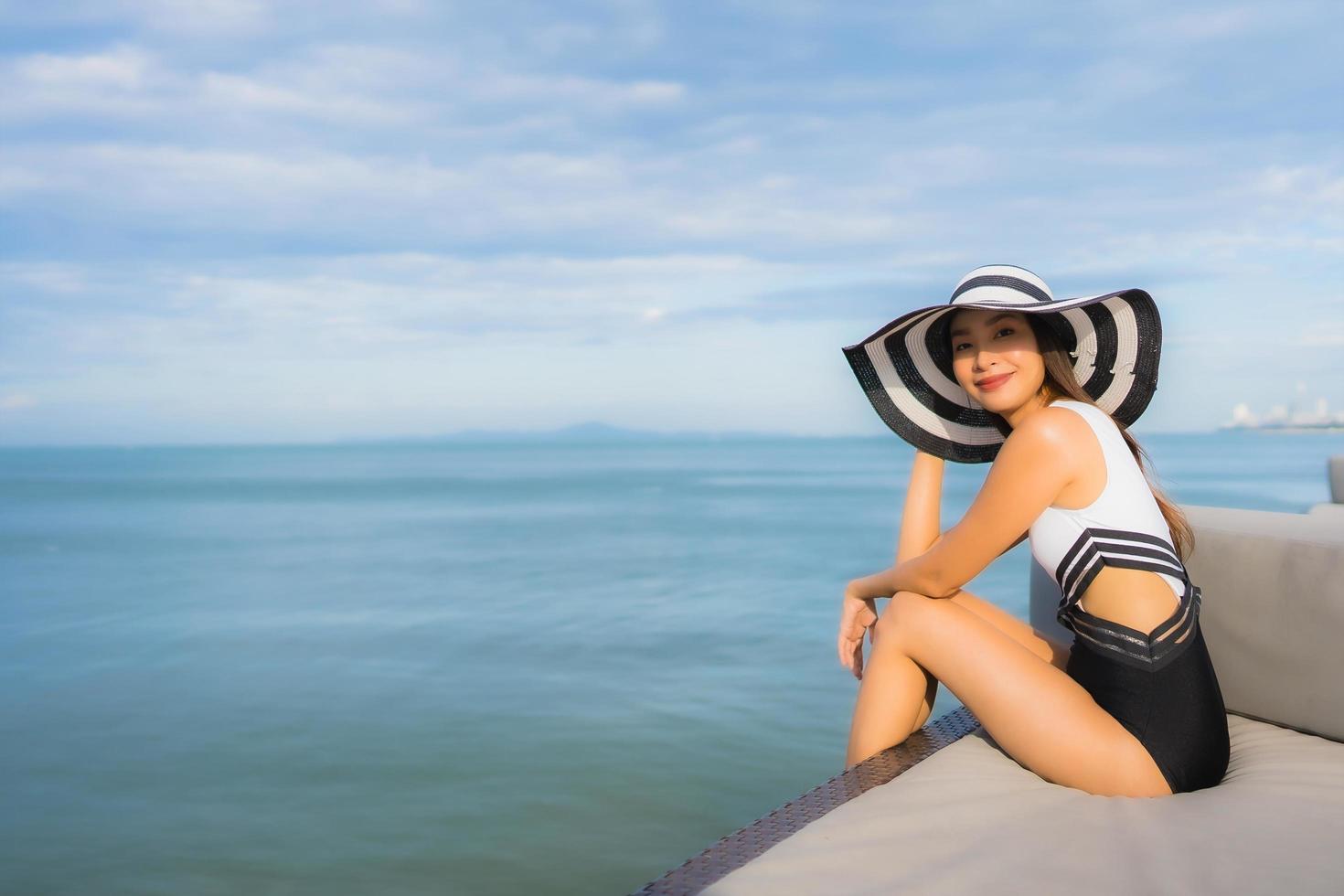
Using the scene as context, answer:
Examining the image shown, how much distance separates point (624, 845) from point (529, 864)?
28 centimetres

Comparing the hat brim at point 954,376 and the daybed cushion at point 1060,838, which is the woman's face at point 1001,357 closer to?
the hat brim at point 954,376

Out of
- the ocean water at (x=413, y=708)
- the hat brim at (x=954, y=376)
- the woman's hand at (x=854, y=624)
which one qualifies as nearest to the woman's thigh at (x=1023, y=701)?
the woman's hand at (x=854, y=624)

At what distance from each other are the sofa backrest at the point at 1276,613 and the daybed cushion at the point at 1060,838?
157 millimetres

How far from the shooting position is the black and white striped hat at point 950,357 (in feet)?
6.89

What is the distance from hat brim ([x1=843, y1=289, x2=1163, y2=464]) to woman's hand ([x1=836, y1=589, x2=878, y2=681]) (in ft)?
1.40

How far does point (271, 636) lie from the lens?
599 centimetres

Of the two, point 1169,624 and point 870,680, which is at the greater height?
point 1169,624

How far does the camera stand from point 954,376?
2512 mm

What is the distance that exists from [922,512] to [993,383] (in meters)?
0.42

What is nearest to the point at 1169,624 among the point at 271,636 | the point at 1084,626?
the point at 1084,626

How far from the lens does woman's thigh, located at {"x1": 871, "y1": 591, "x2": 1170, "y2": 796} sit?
68.7 inches

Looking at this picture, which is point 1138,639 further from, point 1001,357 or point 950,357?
point 950,357

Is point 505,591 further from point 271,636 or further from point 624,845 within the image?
point 624,845

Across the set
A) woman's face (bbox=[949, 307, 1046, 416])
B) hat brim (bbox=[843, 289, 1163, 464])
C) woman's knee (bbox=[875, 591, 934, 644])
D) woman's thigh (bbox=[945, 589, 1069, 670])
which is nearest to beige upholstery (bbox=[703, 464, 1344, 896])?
woman's thigh (bbox=[945, 589, 1069, 670])
